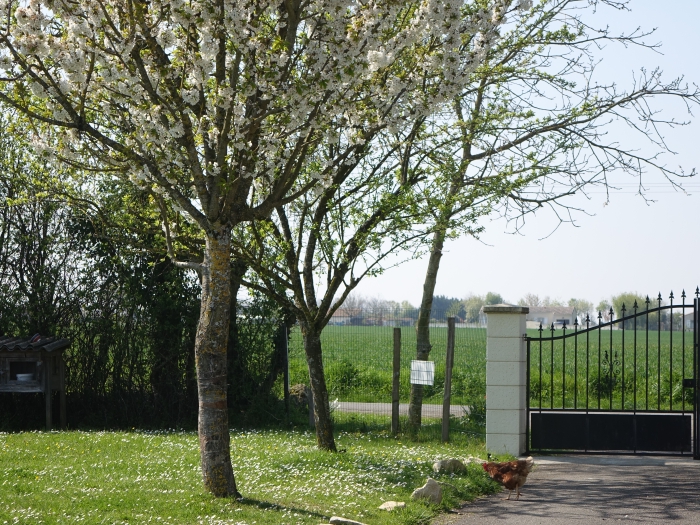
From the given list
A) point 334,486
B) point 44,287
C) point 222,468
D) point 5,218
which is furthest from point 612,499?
point 5,218

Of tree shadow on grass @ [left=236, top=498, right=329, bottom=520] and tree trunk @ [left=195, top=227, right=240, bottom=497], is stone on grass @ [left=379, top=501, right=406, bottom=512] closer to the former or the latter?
tree shadow on grass @ [left=236, top=498, right=329, bottom=520]

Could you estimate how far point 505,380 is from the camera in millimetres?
11688

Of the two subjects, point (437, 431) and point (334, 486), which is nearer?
point (334, 486)

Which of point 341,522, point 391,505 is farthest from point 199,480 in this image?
point 341,522

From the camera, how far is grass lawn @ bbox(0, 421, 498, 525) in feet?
23.4

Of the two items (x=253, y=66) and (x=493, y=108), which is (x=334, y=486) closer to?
(x=253, y=66)

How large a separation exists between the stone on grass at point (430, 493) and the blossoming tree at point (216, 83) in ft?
6.08

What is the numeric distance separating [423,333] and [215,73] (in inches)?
305

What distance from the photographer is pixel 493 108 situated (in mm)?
13680

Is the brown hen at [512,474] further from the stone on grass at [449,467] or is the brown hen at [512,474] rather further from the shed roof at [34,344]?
the shed roof at [34,344]

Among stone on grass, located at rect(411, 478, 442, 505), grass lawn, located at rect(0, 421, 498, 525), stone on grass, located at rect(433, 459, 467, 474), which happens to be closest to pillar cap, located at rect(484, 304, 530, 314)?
grass lawn, located at rect(0, 421, 498, 525)

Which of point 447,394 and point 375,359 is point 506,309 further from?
point 375,359

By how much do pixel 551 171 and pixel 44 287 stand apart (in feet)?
31.0

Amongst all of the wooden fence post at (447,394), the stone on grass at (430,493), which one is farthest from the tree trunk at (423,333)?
the stone on grass at (430,493)
